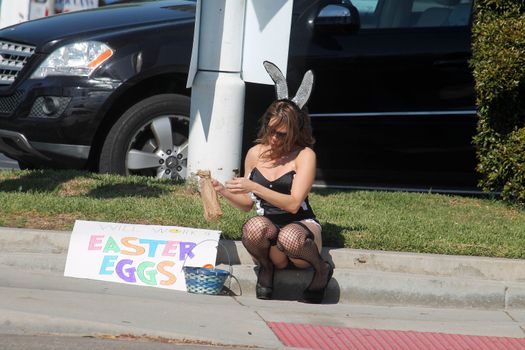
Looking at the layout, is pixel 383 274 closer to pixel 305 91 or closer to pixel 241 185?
pixel 241 185

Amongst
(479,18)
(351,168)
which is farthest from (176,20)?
(479,18)

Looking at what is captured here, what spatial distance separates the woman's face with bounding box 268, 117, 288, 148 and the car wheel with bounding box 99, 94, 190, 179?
6.28 feet

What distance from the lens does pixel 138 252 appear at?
625 cm

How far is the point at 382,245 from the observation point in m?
6.50

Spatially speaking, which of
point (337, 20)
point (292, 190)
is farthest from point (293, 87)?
point (292, 190)

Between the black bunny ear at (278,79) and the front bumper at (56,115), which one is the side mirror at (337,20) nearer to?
the black bunny ear at (278,79)

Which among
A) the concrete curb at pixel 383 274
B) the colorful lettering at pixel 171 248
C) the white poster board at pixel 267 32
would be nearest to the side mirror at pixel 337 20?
the white poster board at pixel 267 32

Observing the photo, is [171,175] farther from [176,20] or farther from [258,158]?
[258,158]

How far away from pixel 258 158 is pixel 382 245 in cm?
96

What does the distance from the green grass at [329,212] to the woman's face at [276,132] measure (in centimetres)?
71

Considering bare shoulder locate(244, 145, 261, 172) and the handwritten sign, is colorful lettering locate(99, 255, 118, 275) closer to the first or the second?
the handwritten sign

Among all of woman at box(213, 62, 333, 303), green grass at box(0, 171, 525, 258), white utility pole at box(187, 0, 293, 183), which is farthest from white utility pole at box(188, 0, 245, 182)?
woman at box(213, 62, 333, 303)

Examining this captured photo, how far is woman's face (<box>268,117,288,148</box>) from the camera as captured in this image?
6121 millimetres

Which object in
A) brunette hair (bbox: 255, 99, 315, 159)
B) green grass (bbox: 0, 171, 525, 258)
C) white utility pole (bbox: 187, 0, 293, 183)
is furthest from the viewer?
white utility pole (bbox: 187, 0, 293, 183)
